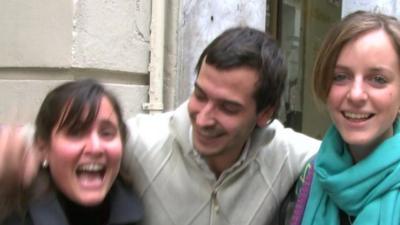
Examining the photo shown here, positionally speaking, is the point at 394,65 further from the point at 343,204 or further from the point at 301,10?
the point at 301,10

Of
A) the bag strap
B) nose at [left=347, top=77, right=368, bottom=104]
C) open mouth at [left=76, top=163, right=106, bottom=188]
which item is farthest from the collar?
nose at [left=347, top=77, right=368, bottom=104]

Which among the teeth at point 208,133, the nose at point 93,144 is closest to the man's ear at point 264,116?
the teeth at point 208,133

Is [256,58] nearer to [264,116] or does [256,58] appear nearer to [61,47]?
[264,116]

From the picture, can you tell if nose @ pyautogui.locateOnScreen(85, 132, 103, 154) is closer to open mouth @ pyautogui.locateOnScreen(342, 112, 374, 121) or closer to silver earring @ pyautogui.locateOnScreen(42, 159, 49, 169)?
silver earring @ pyautogui.locateOnScreen(42, 159, 49, 169)

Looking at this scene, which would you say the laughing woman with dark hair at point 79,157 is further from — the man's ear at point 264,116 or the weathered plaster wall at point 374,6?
the weathered plaster wall at point 374,6

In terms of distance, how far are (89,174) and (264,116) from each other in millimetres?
836

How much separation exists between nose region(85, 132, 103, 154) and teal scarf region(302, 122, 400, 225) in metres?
0.78

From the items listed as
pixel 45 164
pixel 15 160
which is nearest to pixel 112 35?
pixel 45 164

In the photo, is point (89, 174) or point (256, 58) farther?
point (256, 58)

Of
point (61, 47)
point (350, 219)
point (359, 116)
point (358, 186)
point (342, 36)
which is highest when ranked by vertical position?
point (342, 36)

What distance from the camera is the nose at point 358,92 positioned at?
2.07 m

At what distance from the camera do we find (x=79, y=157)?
2.13m

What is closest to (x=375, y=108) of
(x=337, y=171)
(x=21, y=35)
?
(x=337, y=171)

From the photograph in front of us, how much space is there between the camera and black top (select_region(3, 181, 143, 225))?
2033 millimetres
